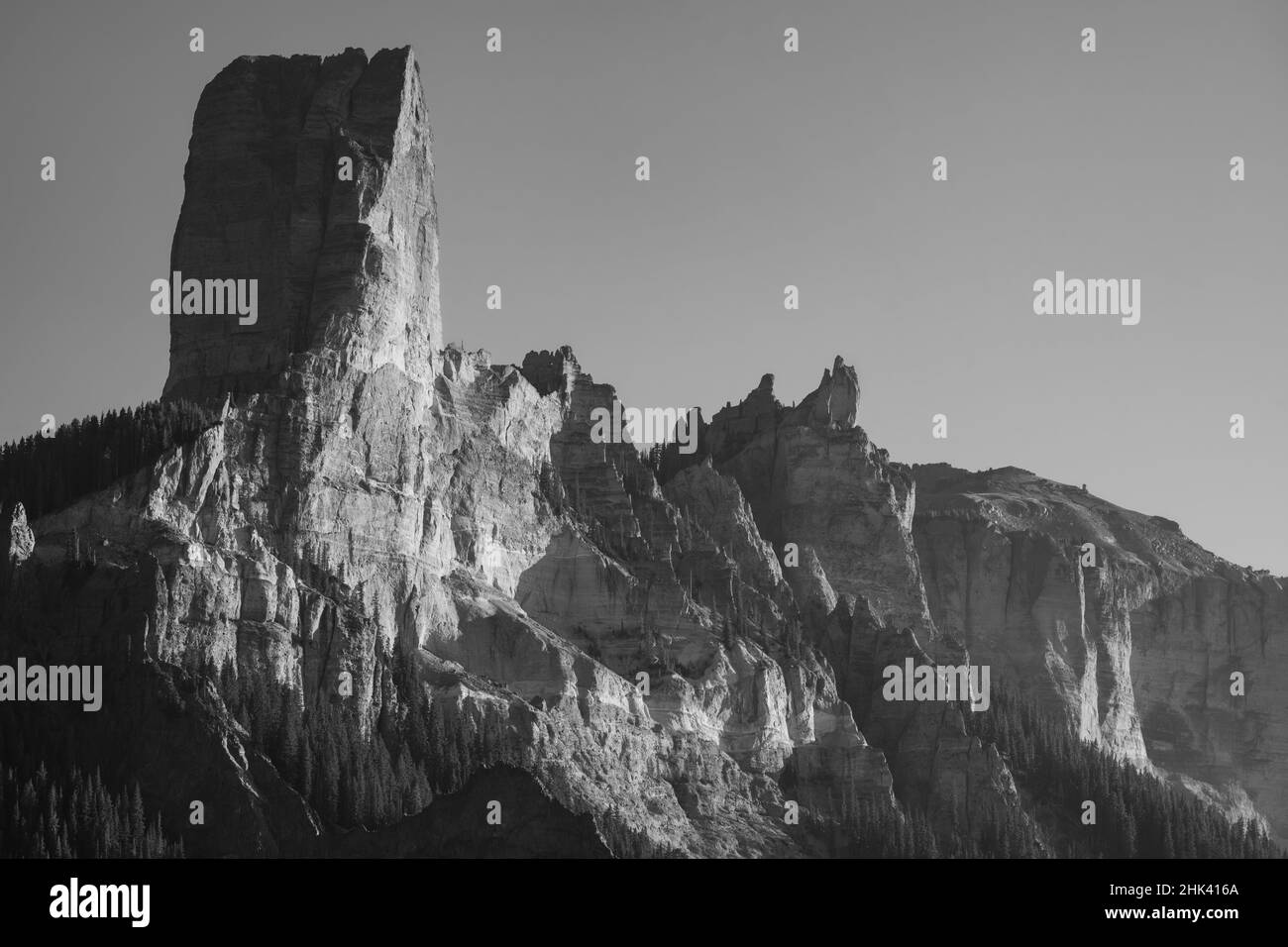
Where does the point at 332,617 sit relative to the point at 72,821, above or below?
above

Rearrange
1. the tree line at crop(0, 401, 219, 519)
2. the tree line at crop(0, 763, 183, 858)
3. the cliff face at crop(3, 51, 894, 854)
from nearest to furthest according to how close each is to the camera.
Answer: the tree line at crop(0, 763, 183, 858), the cliff face at crop(3, 51, 894, 854), the tree line at crop(0, 401, 219, 519)

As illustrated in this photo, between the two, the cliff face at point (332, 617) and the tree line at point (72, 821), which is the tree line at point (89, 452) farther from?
the tree line at point (72, 821)

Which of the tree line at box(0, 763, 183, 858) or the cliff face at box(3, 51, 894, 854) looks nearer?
the tree line at box(0, 763, 183, 858)

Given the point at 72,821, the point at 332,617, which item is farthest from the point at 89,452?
the point at 72,821

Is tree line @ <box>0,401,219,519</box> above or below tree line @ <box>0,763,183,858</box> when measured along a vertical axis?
above

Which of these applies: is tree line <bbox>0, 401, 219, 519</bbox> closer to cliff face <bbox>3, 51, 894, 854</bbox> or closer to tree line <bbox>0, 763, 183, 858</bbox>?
cliff face <bbox>3, 51, 894, 854</bbox>

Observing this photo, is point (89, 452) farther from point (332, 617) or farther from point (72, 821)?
point (72, 821)

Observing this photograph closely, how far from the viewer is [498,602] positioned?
198500 millimetres

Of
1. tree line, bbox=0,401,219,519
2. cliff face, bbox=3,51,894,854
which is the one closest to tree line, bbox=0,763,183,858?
cliff face, bbox=3,51,894,854

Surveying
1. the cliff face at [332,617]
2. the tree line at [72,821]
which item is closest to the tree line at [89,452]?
the cliff face at [332,617]

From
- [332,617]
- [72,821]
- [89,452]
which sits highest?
[89,452]

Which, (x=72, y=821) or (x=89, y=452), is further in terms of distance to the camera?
(x=89, y=452)
